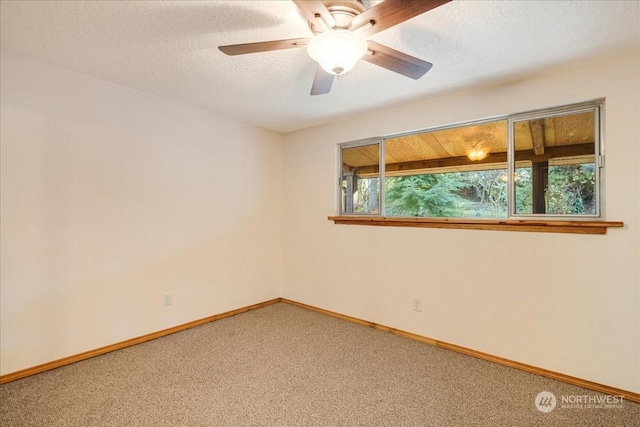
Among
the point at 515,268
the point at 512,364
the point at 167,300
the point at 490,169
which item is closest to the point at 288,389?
the point at 167,300

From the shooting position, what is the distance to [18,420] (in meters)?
1.69

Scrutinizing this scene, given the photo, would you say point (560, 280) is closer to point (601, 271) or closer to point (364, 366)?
point (601, 271)

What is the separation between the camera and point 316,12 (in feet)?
4.26

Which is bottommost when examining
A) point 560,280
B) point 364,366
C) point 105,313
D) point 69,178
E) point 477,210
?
point 364,366

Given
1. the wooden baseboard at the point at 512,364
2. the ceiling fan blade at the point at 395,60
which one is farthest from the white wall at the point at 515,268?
the ceiling fan blade at the point at 395,60

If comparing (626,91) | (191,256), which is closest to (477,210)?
(626,91)

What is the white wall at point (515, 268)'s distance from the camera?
1981 millimetres

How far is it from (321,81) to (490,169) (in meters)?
1.67

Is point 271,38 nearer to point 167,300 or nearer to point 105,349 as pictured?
point 167,300

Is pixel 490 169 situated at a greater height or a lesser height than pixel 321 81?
lesser

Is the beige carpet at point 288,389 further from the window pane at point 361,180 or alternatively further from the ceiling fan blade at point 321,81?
the ceiling fan blade at point 321,81

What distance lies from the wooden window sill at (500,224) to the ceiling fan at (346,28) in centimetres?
147

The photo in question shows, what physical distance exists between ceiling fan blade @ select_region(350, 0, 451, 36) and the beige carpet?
81.2 inches

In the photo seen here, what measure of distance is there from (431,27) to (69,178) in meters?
2.72
